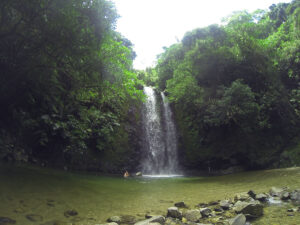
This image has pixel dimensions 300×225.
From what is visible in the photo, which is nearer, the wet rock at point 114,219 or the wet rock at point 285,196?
the wet rock at point 114,219

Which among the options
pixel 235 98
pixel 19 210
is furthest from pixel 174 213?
pixel 235 98

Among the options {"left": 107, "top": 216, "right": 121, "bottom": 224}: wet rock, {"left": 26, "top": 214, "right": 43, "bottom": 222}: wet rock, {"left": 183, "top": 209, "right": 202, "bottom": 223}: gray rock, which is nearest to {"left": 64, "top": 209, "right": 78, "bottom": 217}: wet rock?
{"left": 26, "top": 214, "right": 43, "bottom": 222}: wet rock

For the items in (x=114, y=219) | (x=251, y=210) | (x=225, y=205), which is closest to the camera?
(x=114, y=219)

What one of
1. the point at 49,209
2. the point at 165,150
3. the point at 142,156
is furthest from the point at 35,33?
the point at 165,150

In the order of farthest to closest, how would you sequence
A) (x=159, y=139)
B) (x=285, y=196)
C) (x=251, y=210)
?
(x=159, y=139) < (x=285, y=196) < (x=251, y=210)

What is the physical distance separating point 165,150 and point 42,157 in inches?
306

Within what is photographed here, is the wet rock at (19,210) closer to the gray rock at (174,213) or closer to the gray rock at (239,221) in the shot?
the gray rock at (174,213)

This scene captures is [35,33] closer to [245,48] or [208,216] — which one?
[208,216]

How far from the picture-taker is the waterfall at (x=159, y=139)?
44.0ft

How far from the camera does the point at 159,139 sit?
48.2 ft

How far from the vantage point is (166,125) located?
15656 millimetres

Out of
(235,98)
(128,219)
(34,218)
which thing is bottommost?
(128,219)

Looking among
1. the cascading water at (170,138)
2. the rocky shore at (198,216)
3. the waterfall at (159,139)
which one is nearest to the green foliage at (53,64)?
the rocky shore at (198,216)

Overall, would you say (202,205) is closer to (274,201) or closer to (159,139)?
(274,201)
